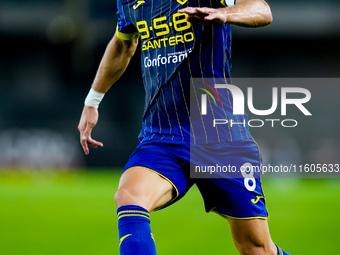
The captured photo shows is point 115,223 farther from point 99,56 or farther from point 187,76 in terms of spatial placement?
point 99,56

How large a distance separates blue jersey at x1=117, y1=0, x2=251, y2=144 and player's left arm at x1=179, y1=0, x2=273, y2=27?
1.12 ft

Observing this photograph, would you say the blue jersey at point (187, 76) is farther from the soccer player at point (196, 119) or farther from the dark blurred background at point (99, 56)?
the dark blurred background at point (99, 56)

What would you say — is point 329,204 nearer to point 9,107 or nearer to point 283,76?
point 283,76

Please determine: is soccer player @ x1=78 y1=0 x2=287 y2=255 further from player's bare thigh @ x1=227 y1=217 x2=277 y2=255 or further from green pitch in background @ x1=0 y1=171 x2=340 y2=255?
green pitch in background @ x1=0 y1=171 x2=340 y2=255

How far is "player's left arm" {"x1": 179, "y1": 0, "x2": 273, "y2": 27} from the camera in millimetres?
2826

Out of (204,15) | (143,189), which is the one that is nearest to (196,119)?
(143,189)

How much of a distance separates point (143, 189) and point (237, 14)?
101 centimetres

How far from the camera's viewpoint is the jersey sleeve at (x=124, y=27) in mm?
3994

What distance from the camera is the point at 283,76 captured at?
1981 centimetres

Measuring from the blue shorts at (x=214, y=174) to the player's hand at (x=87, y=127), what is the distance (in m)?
0.62

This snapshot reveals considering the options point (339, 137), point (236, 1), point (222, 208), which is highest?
point (236, 1)

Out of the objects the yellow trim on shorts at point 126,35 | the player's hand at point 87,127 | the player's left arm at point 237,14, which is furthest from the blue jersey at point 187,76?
the player's hand at point 87,127

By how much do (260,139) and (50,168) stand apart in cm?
592

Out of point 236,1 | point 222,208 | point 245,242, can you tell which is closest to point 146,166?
point 222,208
